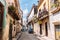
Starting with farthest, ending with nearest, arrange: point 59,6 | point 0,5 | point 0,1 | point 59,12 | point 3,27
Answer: point 59,12 → point 59,6 → point 3,27 → point 0,5 → point 0,1

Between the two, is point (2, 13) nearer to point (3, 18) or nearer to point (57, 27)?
point (3, 18)

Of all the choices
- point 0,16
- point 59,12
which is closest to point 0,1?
point 0,16

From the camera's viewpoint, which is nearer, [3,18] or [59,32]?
[3,18]

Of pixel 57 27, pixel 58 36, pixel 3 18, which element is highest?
pixel 3 18

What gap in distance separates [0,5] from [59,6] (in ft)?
20.1

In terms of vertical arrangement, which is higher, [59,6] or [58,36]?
[59,6]

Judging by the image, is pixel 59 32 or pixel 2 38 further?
pixel 59 32

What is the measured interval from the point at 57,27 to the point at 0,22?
24.3 feet

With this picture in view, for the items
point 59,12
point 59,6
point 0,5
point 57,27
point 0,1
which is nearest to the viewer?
point 0,1

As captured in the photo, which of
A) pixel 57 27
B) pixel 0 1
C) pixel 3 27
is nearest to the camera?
pixel 0 1

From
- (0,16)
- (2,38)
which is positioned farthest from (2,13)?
(2,38)

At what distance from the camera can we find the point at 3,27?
9.87m

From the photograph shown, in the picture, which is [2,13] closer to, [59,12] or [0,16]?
[0,16]

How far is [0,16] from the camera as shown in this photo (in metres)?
9.58
